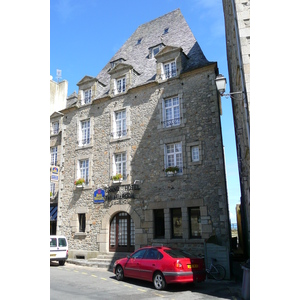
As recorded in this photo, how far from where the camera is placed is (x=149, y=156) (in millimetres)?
15352

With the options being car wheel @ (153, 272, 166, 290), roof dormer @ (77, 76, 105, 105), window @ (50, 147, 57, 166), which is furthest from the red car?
roof dormer @ (77, 76, 105, 105)

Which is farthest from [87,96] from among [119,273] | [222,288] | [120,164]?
[222,288]

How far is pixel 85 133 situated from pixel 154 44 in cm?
695

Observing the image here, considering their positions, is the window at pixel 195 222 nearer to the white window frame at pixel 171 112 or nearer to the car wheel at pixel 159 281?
the white window frame at pixel 171 112

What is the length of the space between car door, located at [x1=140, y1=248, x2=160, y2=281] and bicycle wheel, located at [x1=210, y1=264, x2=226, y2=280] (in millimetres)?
2828

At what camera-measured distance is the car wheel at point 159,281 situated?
8.90m

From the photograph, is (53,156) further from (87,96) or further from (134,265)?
(134,265)

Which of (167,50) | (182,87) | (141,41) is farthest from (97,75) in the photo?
(182,87)

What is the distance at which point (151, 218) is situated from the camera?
14.5 m

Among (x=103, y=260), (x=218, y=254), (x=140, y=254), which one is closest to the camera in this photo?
(x=140, y=254)

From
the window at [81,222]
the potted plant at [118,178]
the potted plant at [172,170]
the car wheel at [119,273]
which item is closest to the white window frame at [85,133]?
the potted plant at [118,178]

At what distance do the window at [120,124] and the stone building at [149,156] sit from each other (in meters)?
0.06

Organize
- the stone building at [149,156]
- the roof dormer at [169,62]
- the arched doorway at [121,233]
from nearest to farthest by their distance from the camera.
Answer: the stone building at [149,156], the arched doorway at [121,233], the roof dormer at [169,62]
